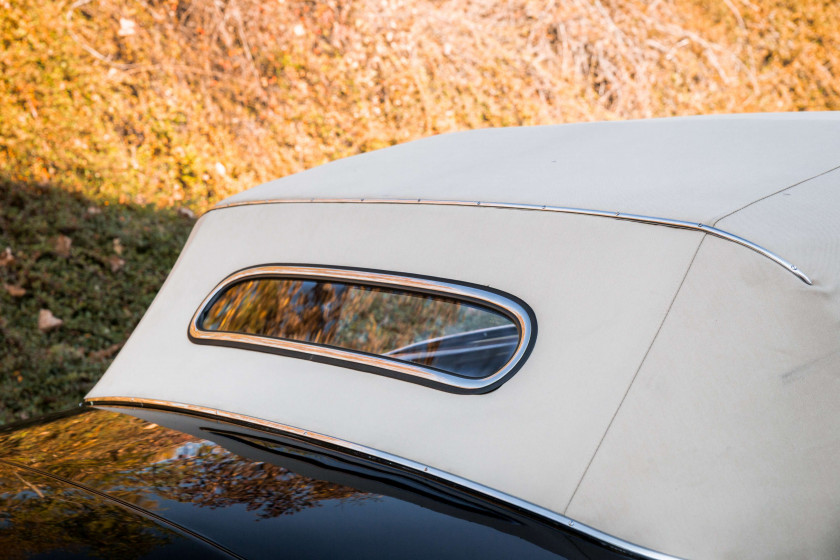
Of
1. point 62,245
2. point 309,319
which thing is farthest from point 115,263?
point 309,319

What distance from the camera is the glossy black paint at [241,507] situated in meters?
Result: 1.11

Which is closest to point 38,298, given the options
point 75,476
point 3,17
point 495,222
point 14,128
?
point 14,128

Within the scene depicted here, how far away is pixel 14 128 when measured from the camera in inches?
216

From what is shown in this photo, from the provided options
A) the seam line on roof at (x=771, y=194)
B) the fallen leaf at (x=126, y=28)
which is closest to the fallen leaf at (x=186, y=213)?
the fallen leaf at (x=126, y=28)

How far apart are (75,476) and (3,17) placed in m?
5.55

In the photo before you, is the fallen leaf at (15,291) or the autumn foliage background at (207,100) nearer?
the fallen leaf at (15,291)

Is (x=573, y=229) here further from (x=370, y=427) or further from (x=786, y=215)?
(x=370, y=427)

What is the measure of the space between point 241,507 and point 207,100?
6027 millimetres

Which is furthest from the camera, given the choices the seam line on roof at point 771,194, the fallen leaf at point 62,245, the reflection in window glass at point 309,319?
the fallen leaf at point 62,245

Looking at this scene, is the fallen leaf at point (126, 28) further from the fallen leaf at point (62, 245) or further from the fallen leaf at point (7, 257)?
the fallen leaf at point (7, 257)

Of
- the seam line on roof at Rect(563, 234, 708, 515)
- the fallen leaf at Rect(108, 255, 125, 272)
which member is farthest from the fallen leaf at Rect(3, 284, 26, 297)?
the seam line on roof at Rect(563, 234, 708, 515)

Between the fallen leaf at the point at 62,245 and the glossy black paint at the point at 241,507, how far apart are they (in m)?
3.98

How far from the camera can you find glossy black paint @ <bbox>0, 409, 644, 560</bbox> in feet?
3.65

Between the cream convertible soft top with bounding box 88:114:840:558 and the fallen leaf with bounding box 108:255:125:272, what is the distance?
368 centimetres
